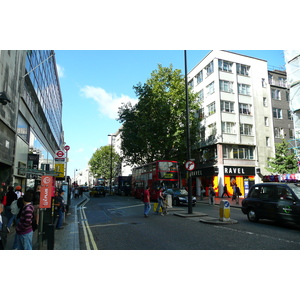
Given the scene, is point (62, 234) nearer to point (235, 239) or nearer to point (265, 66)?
point (235, 239)

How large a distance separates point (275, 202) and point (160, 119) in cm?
2396

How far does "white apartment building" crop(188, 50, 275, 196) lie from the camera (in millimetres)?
34000

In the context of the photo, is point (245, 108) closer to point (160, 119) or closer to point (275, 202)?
point (160, 119)

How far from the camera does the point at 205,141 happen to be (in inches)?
1449

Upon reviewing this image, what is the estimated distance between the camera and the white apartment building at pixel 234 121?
112 feet

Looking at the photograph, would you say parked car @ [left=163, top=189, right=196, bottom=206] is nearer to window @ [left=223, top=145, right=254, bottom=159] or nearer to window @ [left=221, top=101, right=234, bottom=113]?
window @ [left=223, top=145, right=254, bottom=159]

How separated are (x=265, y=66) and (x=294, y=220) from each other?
3369 cm

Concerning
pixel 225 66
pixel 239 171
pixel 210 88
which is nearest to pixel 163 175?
pixel 239 171

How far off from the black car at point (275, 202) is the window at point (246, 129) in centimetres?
2429

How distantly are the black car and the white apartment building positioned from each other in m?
21.7

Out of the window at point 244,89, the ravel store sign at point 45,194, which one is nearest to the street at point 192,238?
the ravel store sign at point 45,194

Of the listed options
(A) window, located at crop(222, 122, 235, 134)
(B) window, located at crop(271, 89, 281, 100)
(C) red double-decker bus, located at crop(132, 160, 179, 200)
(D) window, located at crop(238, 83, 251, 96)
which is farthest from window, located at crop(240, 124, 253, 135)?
(C) red double-decker bus, located at crop(132, 160, 179, 200)

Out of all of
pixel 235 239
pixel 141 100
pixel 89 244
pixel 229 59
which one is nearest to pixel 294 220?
pixel 235 239

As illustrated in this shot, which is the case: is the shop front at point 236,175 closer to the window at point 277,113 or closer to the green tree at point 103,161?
the window at point 277,113
